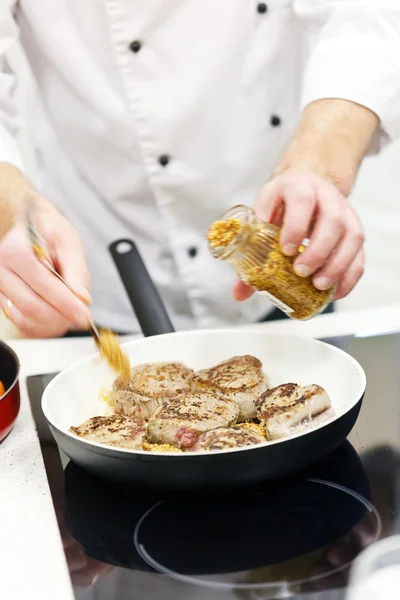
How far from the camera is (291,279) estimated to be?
0.92m

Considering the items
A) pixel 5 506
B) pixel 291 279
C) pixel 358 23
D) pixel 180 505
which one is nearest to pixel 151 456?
pixel 180 505

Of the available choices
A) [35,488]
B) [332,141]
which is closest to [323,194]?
[332,141]

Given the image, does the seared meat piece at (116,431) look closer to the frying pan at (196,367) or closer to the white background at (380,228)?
the frying pan at (196,367)

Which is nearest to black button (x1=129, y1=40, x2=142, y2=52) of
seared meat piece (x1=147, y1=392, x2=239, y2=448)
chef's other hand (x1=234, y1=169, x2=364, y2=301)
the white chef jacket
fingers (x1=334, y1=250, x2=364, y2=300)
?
the white chef jacket

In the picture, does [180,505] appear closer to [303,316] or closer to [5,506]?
[5,506]

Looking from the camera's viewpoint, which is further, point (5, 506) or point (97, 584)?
point (5, 506)

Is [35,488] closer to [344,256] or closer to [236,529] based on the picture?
[236,529]

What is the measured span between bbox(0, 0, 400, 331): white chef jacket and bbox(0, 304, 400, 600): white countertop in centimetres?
23

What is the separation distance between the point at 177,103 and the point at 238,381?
575mm

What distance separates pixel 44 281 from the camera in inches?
33.4

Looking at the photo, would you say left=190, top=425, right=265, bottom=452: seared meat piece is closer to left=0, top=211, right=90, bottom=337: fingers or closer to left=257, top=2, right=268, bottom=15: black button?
left=0, top=211, right=90, bottom=337: fingers

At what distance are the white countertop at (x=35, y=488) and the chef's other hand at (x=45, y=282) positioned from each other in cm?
15

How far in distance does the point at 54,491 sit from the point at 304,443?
0.28m

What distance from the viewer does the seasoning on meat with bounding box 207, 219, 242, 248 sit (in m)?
0.90
